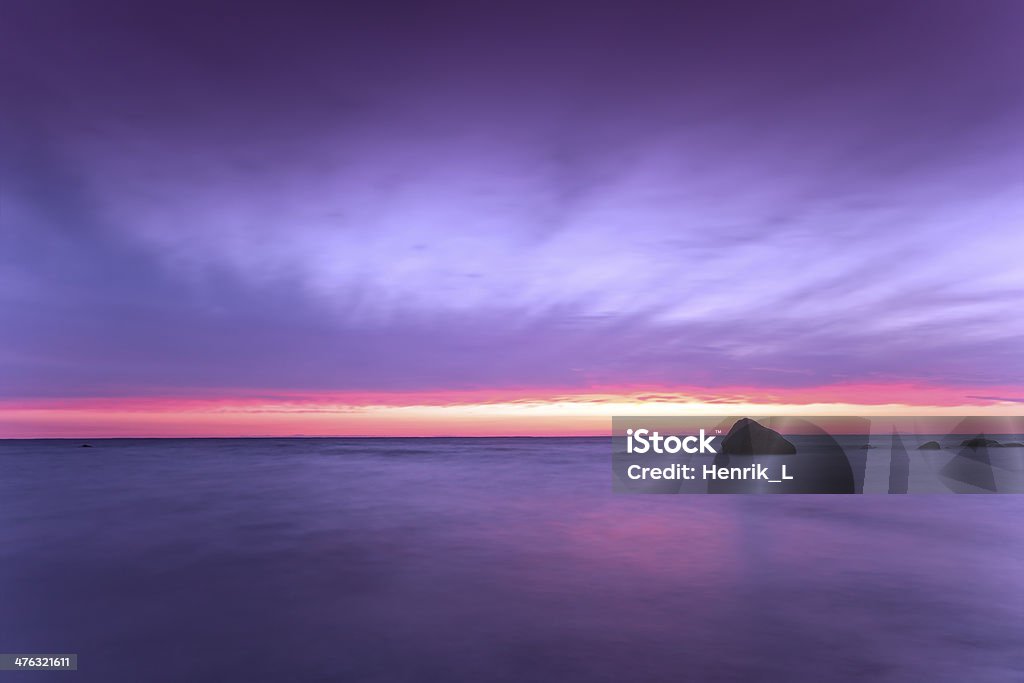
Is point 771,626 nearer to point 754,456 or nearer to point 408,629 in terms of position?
point 408,629

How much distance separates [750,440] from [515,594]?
93.1ft

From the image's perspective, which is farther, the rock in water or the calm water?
the rock in water

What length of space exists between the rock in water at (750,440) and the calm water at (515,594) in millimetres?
13827

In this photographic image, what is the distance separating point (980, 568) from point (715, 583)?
253 inches

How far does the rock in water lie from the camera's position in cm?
3338

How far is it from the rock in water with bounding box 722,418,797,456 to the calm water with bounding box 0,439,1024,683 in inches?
544

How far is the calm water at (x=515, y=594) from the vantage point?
6.64 meters

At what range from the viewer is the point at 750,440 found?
33.7m

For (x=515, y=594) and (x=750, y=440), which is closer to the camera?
(x=515, y=594)

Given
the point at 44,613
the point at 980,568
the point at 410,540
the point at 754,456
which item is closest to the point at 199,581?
the point at 44,613

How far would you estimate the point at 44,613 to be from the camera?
871 cm

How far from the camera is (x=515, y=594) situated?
30.9 ft

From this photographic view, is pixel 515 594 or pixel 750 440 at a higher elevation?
pixel 750 440

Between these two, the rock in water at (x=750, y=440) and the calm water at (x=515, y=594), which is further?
the rock in water at (x=750, y=440)
